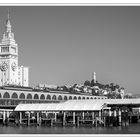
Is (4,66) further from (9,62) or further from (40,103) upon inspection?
(40,103)

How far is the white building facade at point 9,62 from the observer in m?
154

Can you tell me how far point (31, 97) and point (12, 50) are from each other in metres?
52.3

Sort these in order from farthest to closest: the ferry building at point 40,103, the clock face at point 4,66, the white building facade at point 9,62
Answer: the clock face at point 4,66 → the white building facade at point 9,62 → the ferry building at point 40,103

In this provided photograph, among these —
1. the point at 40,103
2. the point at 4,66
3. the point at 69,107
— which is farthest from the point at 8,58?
the point at 69,107

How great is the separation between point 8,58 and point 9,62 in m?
2.21

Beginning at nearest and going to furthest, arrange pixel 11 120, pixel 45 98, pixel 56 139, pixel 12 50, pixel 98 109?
1. pixel 56 139
2. pixel 98 109
3. pixel 11 120
4. pixel 45 98
5. pixel 12 50

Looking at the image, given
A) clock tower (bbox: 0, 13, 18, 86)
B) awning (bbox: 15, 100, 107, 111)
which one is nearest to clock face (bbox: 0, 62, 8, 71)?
clock tower (bbox: 0, 13, 18, 86)

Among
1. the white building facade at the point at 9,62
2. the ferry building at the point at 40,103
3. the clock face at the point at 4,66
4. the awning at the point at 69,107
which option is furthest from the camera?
the clock face at the point at 4,66

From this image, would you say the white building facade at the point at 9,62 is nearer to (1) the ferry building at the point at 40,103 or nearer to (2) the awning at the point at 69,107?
(1) the ferry building at the point at 40,103

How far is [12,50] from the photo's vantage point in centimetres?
15962

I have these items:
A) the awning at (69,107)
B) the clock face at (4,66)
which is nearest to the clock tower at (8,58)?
the clock face at (4,66)
